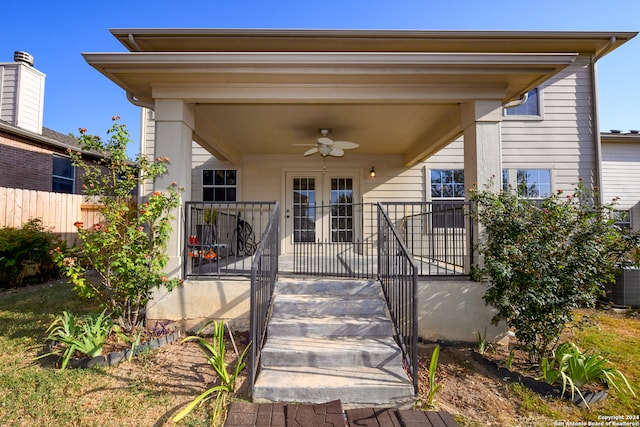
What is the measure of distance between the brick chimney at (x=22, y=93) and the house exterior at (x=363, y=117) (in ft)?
19.1

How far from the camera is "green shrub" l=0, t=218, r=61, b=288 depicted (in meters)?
5.64

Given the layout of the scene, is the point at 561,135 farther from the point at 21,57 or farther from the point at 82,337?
the point at 21,57

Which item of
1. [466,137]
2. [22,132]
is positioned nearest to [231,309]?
[466,137]

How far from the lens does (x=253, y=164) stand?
24.0 ft

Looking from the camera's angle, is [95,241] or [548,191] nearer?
[95,241]

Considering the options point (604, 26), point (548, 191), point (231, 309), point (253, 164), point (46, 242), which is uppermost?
point (604, 26)

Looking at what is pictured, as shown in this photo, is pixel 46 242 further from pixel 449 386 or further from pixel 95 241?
pixel 449 386

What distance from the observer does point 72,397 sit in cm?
240

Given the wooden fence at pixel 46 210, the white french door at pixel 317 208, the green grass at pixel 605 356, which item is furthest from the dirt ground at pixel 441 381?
the white french door at pixel 317 208

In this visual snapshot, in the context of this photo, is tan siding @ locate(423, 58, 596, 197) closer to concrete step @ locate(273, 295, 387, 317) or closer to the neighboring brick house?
concrete step @ locate(273, 295, 387, 317)

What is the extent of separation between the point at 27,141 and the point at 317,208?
27.5 feet

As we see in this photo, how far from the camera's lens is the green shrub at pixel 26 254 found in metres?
5.64

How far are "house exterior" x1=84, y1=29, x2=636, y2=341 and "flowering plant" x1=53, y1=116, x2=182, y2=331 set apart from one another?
32 cm

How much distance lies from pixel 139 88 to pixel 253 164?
11.3 ft
